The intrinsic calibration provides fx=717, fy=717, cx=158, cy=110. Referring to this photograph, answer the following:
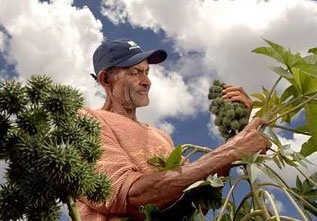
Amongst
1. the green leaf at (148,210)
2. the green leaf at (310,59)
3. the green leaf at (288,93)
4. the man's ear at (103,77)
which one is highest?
the man's ear at (103,77)

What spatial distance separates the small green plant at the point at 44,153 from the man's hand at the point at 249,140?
30cm

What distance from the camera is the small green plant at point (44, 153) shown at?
109cm

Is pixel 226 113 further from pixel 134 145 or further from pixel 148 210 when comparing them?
pixel 134 145

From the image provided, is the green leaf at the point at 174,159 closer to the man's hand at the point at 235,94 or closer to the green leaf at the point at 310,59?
the man's hand at the point at 235,94

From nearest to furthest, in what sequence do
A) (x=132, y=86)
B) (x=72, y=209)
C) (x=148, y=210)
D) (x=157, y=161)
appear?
(x=72, y=209) < (x=148, y=210) < (x=157, y=161) < (x=132, y=86)

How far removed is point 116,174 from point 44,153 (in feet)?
1.30

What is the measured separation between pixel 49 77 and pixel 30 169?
0.20 meters

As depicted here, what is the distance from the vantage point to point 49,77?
48.4 inches

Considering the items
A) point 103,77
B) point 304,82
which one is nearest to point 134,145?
point 103,77

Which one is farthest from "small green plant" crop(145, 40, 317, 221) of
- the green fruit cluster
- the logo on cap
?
the logo on cap

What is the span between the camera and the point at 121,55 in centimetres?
175

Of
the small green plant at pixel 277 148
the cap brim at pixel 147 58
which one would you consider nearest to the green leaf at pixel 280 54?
the small green plant at pixel 277 148

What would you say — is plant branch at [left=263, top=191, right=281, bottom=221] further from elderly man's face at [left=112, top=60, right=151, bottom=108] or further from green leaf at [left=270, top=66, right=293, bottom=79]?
elderly man's face at [left=112, top=60, right=151, bottom=108]

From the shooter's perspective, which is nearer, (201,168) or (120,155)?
(201,168)
